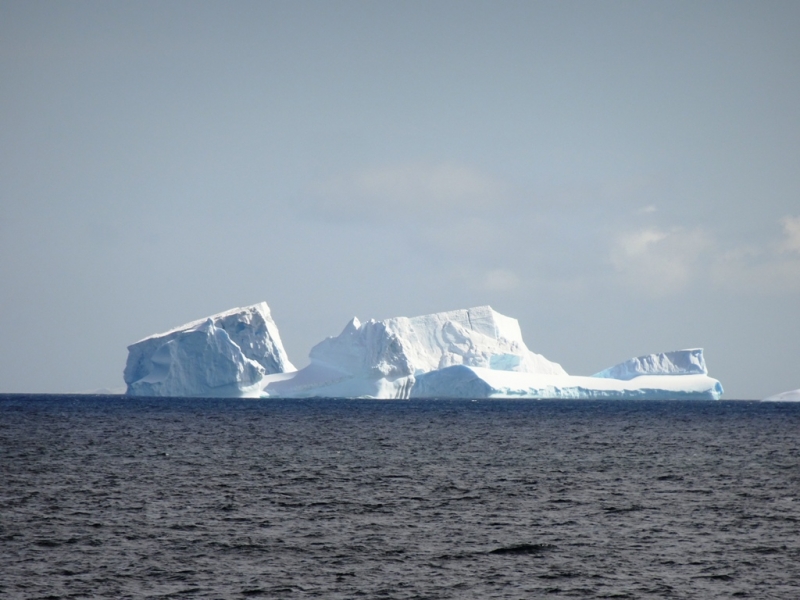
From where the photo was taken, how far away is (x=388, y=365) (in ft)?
210

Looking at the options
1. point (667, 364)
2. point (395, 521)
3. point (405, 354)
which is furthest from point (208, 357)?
point (395, 521)

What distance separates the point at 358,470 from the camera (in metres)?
21.6

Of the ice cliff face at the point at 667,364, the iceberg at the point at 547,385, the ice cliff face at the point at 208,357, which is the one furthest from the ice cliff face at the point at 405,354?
the ice cliff face at the point at 667,364

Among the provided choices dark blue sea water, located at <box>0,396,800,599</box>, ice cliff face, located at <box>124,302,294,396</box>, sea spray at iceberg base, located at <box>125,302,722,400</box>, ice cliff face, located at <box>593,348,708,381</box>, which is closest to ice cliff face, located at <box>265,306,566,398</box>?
sea spray at iceberg base, located at <box>125,302,722,400</box>

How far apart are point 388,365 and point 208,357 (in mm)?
12541

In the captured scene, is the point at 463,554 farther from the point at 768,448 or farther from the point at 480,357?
the point at 480,357

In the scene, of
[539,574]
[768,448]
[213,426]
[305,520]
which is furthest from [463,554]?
[213,426]

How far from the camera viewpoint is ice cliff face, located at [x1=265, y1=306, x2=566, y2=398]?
6444 cm

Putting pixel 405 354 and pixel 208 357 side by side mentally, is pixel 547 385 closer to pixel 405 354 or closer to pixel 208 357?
pixel 405 354

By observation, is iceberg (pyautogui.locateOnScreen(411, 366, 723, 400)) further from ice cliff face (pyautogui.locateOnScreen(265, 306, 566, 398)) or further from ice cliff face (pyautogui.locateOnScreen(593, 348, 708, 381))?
ice cliff face (pyautogui.locateOnScreen(265, 306, 566, 398))

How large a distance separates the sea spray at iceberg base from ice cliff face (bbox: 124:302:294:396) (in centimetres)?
7

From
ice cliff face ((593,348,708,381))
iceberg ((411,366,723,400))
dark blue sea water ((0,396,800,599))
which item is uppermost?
ice cliff face ((593,348,708,381))

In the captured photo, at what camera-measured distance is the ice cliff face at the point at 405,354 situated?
64.4 metres

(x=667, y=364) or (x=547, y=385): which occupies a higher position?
(x=667, y=364)
